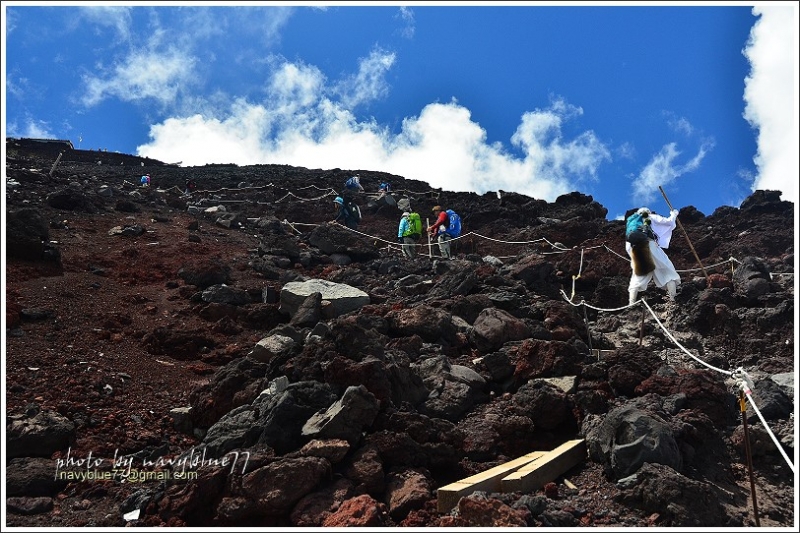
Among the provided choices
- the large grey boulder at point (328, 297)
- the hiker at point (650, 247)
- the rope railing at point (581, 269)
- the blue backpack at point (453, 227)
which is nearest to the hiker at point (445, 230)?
the blue backpack at point (453, 227)

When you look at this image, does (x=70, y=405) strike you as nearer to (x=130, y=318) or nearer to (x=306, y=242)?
(x=130, y=318)

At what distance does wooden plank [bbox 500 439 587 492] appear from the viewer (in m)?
3.98

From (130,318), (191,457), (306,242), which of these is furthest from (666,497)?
(306,242)

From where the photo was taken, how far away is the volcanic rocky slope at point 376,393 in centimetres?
389

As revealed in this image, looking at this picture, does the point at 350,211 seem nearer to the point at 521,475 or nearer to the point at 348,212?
the point at 348,212

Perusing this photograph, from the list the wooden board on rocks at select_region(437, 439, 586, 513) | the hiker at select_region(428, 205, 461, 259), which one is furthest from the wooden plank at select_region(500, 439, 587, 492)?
the hiker at select_region(428, 205, 461, 259)

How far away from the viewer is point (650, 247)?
279 inches

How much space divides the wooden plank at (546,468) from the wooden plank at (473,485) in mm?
66

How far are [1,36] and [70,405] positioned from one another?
11.7 feet

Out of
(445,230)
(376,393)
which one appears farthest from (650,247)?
(445,230)

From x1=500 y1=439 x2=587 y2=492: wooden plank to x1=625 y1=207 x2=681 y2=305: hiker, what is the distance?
313 cm

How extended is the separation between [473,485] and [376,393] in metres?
1.35

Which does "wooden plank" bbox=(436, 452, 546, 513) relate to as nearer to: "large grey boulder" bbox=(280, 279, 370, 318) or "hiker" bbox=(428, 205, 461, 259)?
"large grey boulder" bbox=(280, 279, 370, 318)

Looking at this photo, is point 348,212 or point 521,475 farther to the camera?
point 348,212
